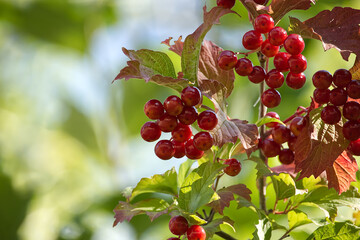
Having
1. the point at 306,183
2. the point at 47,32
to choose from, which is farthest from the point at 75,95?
the point at 306,183

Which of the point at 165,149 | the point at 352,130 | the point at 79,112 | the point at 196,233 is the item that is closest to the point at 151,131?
the point at 165,149

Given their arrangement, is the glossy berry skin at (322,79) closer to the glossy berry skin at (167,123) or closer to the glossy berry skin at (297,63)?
the glossy berry skin at (297,63)

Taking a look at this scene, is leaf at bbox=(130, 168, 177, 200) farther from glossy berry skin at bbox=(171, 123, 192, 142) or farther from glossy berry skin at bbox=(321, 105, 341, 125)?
glossy berry skin at bbox=(321, 105, 341, 125)

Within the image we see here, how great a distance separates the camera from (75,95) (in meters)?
2.03

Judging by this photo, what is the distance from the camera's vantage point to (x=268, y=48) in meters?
0.55

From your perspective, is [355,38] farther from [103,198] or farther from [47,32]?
[47,32]

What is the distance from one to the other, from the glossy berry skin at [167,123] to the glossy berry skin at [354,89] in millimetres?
198

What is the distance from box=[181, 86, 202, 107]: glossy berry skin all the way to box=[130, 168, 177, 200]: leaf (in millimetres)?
146

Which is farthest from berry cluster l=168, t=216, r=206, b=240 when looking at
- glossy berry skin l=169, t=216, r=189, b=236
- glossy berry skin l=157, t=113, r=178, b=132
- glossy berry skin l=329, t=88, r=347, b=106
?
glossy berry skin l=329, t=88, r=347, b=106

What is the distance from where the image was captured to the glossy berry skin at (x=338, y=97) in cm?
52

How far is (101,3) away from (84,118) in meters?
0.62

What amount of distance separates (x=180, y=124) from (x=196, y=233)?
0.13 metres

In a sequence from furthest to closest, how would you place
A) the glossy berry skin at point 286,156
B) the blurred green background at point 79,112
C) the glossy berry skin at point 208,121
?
the blurred green background at point 79,112
the glossy berry skin at point 286,156
the glossy berry skin at point 208,121

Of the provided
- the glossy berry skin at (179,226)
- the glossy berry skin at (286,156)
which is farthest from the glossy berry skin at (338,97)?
the glossy berry skin at (179,226)
